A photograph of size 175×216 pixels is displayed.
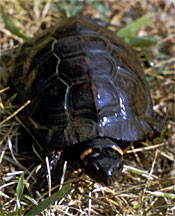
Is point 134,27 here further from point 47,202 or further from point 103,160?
point 47,202

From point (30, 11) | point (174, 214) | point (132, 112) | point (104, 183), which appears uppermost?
point (30, 11)

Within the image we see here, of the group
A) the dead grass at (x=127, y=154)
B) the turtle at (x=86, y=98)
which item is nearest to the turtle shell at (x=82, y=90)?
the turtle at (x=86, y=98)

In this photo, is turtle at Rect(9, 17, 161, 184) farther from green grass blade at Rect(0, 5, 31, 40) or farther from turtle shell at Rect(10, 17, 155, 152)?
green grass blade at Rect(0, 5, 31, 40)

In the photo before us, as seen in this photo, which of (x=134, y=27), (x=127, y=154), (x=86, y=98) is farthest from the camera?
(x=134, y=27)

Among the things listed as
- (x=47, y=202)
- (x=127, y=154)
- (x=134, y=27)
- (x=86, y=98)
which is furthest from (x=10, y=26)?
(x=47, y=202)

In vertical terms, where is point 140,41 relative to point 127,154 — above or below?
above

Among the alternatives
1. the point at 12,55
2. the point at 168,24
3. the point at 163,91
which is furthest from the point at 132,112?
the point at 168,24

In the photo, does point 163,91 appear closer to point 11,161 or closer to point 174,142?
point 174,142
